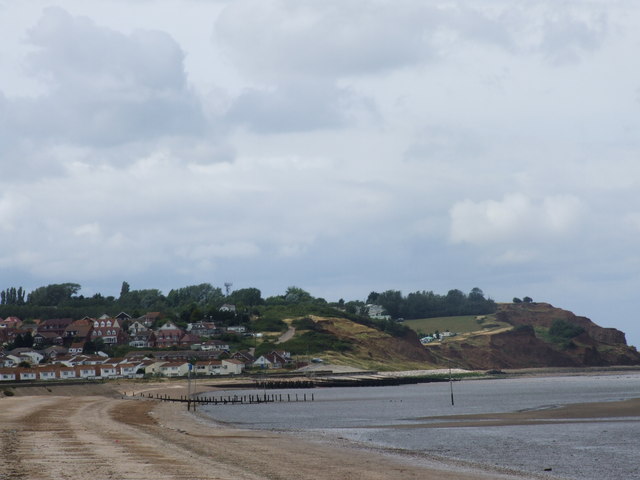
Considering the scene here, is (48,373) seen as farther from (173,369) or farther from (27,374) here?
(173,369)

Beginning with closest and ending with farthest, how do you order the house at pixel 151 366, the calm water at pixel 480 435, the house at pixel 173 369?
the calm water at pixel 480 435 < the house at pixel 151 366 < the house at pixel 173 369

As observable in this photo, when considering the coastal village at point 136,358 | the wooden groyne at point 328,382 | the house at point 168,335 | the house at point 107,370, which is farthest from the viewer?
the house at point 168,335

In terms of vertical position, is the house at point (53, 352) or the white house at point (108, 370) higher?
the house at point (53, 352)

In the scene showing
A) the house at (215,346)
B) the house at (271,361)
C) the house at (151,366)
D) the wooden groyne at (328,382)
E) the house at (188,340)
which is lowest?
the wooden groyne at (328,382)

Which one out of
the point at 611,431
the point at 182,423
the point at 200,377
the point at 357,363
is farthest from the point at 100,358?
the point at 611,431

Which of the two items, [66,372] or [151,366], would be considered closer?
[66,372]

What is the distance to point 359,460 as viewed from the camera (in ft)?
133

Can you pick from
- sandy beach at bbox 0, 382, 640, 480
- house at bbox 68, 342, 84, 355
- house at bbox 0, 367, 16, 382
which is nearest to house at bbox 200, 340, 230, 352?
house at bbox 68, 342, 84, 355

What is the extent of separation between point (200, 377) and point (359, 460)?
401 feet

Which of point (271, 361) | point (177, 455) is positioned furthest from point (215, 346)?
point (177, 455)

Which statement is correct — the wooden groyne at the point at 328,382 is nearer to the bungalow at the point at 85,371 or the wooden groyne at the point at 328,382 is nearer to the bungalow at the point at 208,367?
the bungalow at the point at 208,367

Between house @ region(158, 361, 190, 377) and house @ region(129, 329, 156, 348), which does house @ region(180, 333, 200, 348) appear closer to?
house @ region(129, 329, 156, 348)

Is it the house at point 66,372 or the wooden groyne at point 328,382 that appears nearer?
the wooden groyne at point 328,382

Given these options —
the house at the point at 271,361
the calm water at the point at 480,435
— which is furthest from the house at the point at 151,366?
the calm water at the point at 480,435
